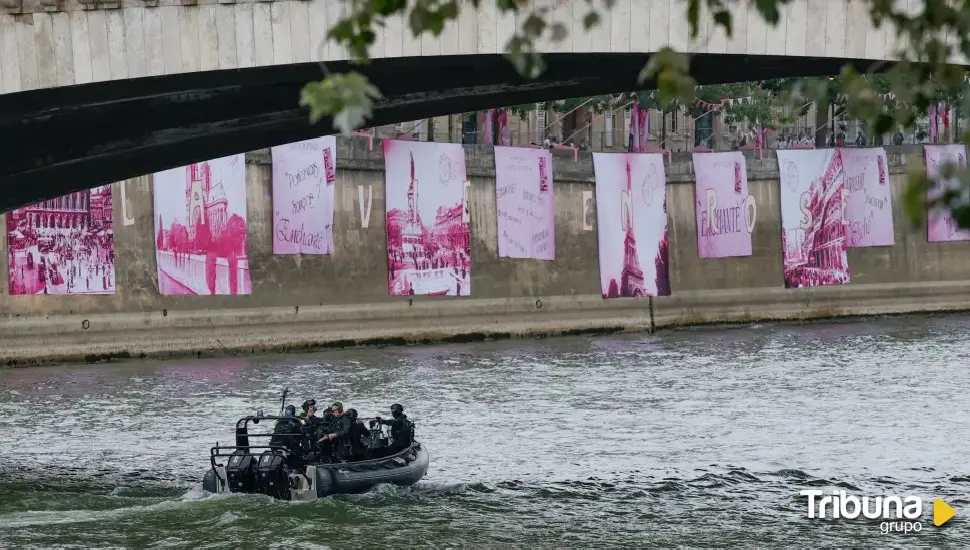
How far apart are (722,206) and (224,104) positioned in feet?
127

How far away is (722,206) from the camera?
6153 centimetres

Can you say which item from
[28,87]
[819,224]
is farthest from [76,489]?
[819,224]

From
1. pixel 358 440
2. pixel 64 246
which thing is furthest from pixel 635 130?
pixel 358 440

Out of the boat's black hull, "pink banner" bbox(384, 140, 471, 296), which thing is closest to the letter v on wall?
"pink banner" bbox(384, 140, 471, 296)

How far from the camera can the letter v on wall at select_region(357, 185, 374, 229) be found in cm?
5419

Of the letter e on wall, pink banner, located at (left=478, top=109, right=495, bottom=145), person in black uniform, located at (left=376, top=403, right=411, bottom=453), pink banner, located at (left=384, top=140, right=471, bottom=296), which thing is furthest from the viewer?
pink banner, located at (left=478, top=109, right=495, bottom=145)

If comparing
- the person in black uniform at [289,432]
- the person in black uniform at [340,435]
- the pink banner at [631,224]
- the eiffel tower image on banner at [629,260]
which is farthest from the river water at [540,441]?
the pink banner at [631,224]

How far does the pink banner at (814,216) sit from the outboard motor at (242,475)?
36.3 meters

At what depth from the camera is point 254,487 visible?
29266mm

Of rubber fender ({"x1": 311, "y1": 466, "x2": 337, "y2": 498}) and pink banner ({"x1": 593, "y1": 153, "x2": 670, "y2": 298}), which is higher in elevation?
pink banner ({"x1": 593, "y1": 153, "x2": 670, "y2": 298})

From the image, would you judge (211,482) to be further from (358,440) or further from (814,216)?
(814,216)

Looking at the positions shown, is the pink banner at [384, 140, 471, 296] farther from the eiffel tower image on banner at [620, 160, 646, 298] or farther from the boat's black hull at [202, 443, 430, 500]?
the boat's black hull at [202, 443, 430, 500]

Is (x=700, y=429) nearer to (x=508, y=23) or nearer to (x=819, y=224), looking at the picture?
(x=508, y=23)

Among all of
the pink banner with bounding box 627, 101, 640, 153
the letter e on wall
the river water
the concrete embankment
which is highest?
the pink banner with bounding box 627, 101, 640, 153
